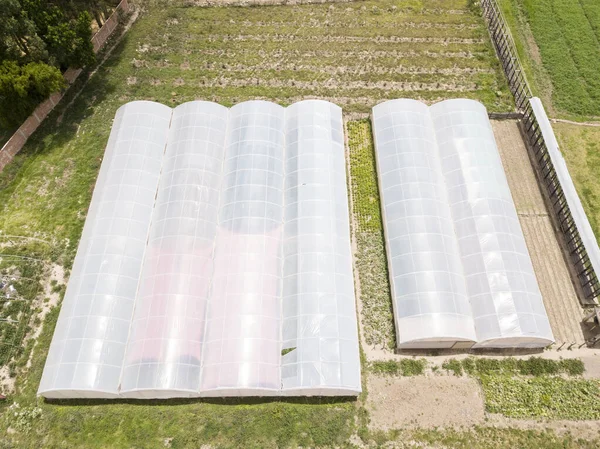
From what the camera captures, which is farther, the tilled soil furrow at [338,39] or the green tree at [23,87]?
the tilled soil furrow at [338,39]

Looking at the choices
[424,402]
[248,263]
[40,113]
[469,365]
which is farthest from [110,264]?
[469,365]

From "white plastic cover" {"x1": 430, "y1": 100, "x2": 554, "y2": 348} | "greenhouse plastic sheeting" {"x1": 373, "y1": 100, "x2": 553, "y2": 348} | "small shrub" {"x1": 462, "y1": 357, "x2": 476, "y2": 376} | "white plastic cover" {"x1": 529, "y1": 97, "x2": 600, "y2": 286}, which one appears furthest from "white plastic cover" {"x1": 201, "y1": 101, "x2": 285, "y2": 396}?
"white plastic cover" {"x1": 529, "y1": 97, "x2": 600, "y2": 286}

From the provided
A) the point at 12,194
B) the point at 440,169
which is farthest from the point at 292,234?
the point at 12,194

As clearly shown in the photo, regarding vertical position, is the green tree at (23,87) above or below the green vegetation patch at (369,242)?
above

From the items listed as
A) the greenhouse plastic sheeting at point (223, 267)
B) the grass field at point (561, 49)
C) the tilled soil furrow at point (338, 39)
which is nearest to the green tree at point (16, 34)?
A: the greenhouse plastic sheeting at point (223, 267)

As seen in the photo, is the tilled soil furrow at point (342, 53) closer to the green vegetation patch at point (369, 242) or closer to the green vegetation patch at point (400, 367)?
the green vegetation patch at point (369, 242)

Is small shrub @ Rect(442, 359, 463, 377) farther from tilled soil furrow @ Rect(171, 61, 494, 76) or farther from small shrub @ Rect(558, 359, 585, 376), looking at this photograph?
tilled soil furrow @ Rect(171, 61, 494, 76)
